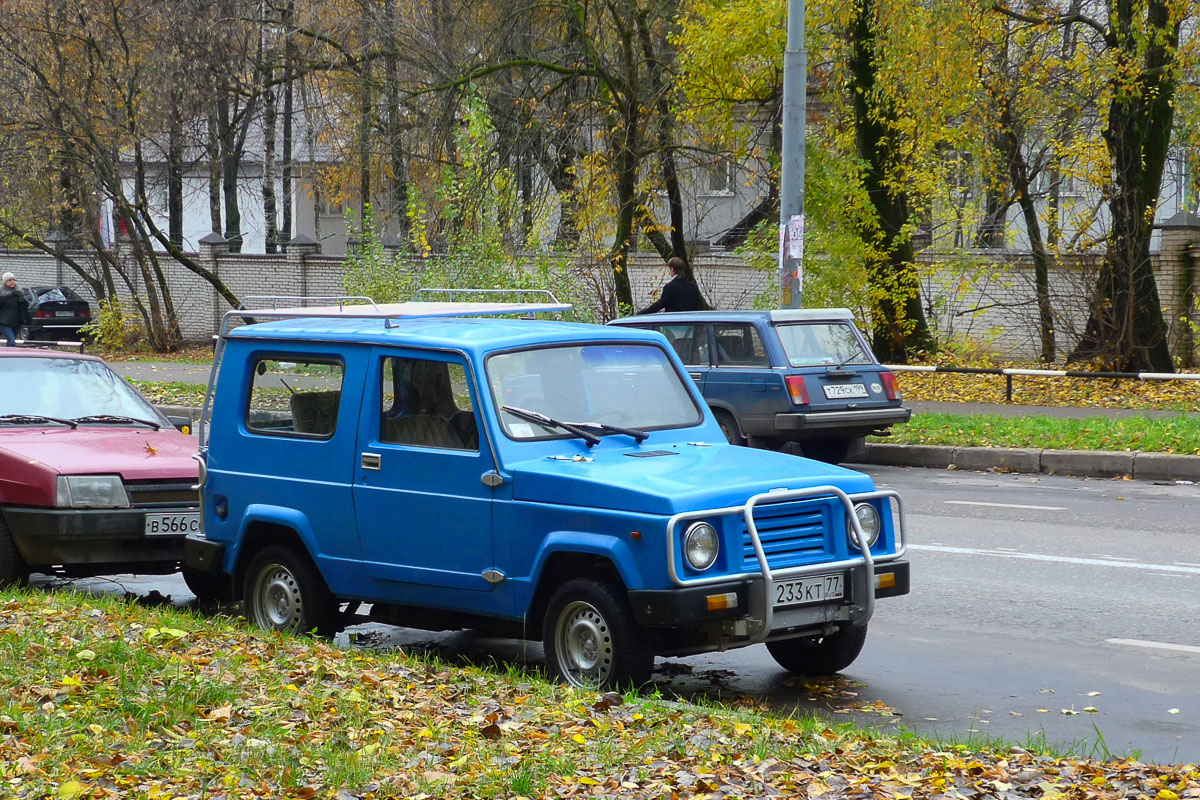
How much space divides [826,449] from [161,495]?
8813 millimetres

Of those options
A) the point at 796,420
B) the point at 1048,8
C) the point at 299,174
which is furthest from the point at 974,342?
the point at 299,174

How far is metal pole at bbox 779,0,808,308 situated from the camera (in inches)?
703

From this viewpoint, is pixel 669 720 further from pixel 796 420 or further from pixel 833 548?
pixel 796 420

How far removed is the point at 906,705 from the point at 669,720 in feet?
4.71

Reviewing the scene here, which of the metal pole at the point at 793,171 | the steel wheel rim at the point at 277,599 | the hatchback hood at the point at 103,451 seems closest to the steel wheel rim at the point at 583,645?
the steel wheel rim at the point at 277,599

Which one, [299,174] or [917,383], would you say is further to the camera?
[299,174]

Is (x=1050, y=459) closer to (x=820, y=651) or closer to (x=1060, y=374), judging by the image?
(x=1060, y=374)

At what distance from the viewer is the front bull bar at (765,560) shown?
6176 millimetres

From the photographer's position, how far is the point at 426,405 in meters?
7.33

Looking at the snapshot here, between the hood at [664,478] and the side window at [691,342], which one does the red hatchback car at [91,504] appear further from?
the side window at [691,342]

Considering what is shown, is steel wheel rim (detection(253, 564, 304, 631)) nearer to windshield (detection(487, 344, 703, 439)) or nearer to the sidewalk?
windshield (detection(487, 344, 703, 439))

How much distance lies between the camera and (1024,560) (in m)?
10.3

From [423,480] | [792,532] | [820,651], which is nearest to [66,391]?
[423,480]

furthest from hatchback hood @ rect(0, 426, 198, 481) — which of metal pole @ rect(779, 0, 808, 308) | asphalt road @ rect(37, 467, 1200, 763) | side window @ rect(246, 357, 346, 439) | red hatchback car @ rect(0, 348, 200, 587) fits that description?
metal pole @ rect(779, 0, 808, 308)
